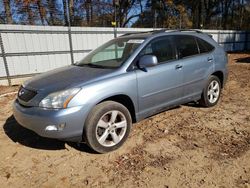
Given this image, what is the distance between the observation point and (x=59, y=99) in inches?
110

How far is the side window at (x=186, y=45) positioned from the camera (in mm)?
4051

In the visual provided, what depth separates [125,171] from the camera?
2764 millimetres

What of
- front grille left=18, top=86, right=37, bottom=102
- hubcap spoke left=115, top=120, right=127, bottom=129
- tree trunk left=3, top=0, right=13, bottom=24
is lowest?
hubcap spoke left=115, top=120, right=127, bottom=129

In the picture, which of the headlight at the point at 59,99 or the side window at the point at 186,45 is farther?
the side window at the point at 186,45

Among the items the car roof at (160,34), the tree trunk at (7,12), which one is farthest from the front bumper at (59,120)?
the tree trunk at (7,12)

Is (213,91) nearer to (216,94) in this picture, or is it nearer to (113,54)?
(216,94)

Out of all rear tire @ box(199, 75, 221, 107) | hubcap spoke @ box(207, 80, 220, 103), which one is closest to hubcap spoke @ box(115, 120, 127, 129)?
rear tire @ box(199, 75, 221, 107)

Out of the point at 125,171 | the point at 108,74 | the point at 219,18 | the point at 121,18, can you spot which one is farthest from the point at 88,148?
the point at 219,18

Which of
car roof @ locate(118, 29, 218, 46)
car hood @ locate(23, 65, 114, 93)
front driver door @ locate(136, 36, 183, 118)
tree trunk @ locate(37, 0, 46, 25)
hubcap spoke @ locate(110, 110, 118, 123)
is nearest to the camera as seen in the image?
car hood @ locate(23, 65, 114, 93)

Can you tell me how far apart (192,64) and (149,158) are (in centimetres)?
201

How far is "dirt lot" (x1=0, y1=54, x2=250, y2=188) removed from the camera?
2.59 meters

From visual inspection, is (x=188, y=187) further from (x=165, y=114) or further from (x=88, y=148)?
(x=165, y=114)

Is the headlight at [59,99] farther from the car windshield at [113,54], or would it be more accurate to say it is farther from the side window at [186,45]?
the side window at [186,45]

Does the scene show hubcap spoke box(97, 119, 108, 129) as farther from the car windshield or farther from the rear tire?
the rear tire
